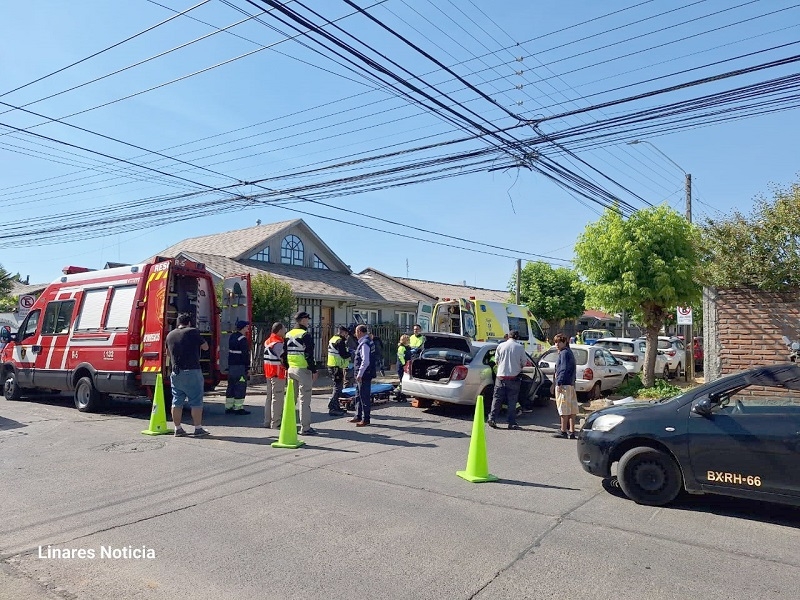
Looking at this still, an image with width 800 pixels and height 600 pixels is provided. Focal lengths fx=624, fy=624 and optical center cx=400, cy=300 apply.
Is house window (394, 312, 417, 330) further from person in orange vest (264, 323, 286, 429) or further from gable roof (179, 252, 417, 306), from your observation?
person in orange vest (264, 323, 286, 429)

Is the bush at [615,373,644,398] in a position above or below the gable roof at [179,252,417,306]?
below

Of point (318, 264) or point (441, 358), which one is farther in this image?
point (318, 264)

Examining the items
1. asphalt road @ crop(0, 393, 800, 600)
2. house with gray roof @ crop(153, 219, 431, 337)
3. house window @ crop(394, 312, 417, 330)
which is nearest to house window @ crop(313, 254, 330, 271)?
house with gray roof @ crop(153, 219, 431, 337)

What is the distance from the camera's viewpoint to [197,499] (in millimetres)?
6137

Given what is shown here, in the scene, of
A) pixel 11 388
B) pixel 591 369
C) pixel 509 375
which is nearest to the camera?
pixel 509 375

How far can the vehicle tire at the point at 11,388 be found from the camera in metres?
14.1

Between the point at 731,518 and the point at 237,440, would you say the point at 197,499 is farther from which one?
the point at 731,518

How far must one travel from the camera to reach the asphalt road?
422 cm

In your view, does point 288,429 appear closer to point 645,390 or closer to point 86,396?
point 86,396

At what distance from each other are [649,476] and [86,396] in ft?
33.6

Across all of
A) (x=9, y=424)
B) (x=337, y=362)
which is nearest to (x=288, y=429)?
(x=337, y=362)

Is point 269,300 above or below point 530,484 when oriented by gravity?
above

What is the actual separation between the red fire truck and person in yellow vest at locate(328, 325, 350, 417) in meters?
2.06

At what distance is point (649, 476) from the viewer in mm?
6234
